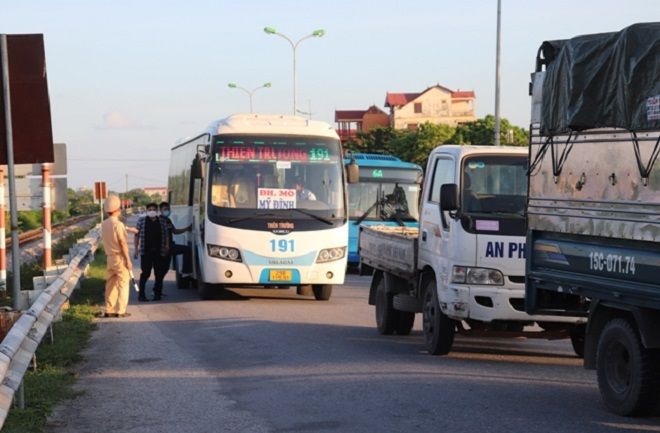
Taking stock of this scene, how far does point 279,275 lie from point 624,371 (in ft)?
38.1

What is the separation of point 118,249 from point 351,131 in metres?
130

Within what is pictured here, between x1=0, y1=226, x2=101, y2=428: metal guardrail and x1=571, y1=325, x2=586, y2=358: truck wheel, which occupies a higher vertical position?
x1=0, y1=226, x2=101, y2=428: metal guardrail

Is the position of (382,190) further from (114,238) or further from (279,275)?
(114,238)

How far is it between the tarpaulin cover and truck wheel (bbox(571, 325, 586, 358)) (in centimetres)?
283

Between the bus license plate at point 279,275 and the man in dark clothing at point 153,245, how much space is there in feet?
7.61

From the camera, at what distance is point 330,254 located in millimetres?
20812

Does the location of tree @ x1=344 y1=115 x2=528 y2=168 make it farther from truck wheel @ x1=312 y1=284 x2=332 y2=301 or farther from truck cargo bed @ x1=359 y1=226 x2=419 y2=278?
truck cargo bed @ x1=359 y1=226 x2=419 y2=278

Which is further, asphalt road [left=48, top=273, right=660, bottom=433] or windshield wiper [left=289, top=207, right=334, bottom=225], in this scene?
windshield wiper [left=289, top=207, right=334, bottom=225]

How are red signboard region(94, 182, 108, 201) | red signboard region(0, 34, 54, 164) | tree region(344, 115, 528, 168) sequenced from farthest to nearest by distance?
tree region(344, 115, 528, 168) < red signboard region(94, 182, 108, 201) < red signboard region(0, 34, 54, 164)

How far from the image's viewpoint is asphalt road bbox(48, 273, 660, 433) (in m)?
8.95

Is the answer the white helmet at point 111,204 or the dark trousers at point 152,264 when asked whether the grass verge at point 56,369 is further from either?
the white helmet at point 111,204

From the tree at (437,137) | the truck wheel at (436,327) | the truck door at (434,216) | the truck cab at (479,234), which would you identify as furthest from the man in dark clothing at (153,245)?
the tree at (437,137)

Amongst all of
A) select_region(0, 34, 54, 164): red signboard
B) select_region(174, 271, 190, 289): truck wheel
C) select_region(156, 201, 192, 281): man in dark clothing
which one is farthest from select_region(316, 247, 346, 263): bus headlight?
select_region(0, 34, 54, 164): red signboard

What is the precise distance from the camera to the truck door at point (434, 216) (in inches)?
506
